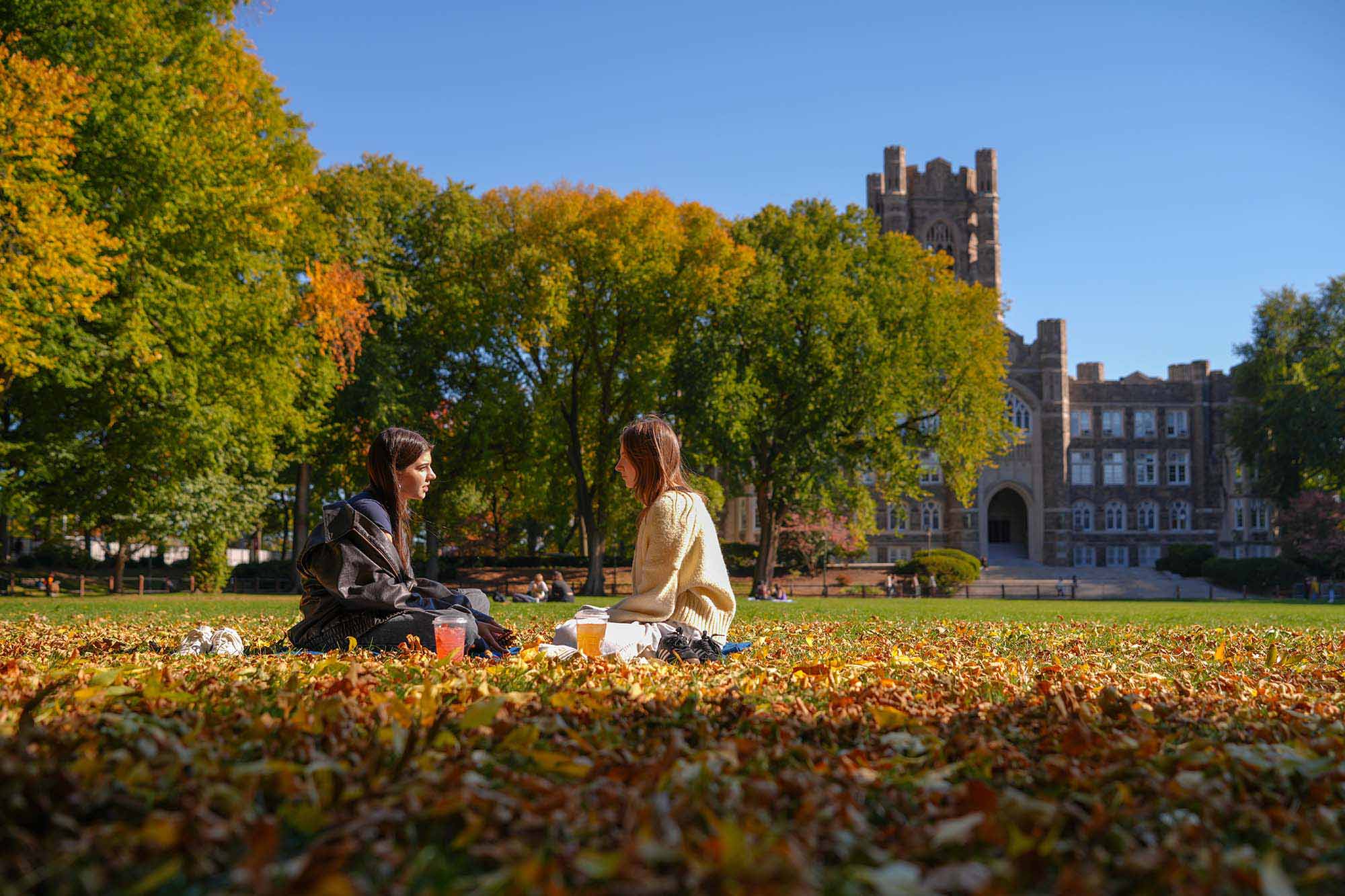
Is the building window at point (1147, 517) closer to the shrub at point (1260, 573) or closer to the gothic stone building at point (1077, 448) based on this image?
the gothic stone building at point (1077, 448)

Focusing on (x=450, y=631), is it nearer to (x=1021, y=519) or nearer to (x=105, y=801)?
(x=105, y=801)

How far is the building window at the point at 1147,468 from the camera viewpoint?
56156 mm

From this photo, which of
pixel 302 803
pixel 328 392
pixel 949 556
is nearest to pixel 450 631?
pixel 302 803

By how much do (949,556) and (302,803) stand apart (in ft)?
126

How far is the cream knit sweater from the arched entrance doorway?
54796 millimetres

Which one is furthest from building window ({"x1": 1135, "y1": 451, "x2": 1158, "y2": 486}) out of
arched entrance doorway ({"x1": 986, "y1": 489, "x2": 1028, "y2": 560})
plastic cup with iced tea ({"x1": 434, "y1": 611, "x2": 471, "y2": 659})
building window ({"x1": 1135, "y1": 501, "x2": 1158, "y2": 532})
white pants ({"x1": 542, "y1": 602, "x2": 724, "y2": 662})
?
plastic cup with iced tea ({"x1": 434, "y1": 611, "x2": 471, "y2": 659})

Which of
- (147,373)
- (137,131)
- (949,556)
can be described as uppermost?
(137,131)

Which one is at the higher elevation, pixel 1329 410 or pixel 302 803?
pixel 1329 410

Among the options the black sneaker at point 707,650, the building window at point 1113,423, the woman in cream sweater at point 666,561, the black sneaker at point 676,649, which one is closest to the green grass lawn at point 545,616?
the woman in cream sweater at point 666,561

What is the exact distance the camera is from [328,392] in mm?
23469

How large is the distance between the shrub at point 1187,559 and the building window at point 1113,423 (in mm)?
8874

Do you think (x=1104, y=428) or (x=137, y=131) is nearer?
(x=137, y=131)

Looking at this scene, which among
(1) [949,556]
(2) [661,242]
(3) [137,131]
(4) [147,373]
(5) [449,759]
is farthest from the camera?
(1) [949,556]

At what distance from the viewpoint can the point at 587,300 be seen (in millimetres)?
28297
